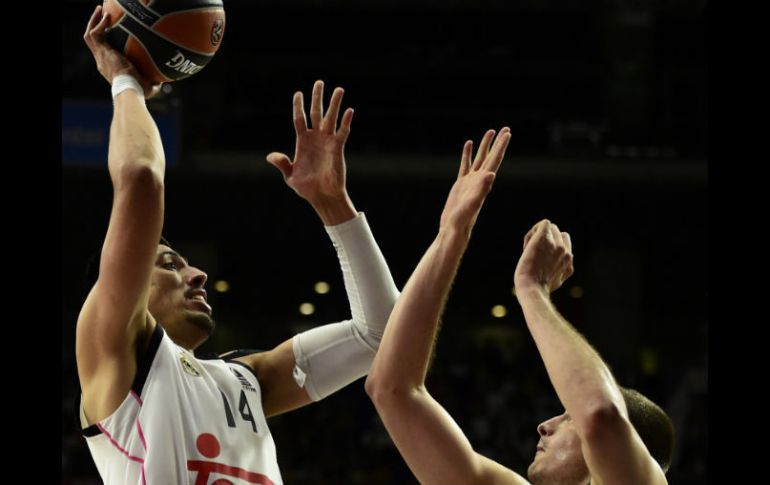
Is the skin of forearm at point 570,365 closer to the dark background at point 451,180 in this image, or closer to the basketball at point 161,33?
the basketball at point 161,33

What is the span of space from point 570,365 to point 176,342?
1.45 m

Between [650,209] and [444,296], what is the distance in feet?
38.8

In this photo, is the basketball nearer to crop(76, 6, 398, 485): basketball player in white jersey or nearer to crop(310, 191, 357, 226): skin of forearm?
crop(76, 6, 398, 485): basketball player in white jersey

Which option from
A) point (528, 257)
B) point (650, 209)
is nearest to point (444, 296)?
point (528, 257)

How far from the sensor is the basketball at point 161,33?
328cm

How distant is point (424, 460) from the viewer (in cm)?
272

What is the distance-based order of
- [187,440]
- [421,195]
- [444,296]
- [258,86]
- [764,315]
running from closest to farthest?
[444,296] → [187,440] → [764,315] → [421,195] → [258,86]

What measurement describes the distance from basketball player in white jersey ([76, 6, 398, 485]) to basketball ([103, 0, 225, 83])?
0.04 metres

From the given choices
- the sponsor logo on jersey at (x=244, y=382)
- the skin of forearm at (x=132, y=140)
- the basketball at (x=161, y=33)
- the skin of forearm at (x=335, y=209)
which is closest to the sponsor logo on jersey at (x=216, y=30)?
the basketball at (x=161, y=33)

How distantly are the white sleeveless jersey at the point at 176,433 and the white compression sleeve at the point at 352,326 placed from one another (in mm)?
406

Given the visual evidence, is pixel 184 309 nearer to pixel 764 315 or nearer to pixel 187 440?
pixel 187 440

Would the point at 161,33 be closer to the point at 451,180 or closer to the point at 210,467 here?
the point at 210,467

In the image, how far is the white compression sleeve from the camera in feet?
11.9

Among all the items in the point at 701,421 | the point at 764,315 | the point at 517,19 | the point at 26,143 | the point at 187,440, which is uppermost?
the point at 517,19
